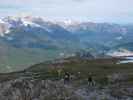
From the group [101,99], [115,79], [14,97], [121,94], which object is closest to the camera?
[14,97]

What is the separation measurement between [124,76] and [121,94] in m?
45.1

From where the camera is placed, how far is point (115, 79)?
385ft

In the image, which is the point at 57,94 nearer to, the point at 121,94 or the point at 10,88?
the point at 10,88

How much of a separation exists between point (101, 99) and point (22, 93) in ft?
52.1

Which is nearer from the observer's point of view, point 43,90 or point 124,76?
point 43,90

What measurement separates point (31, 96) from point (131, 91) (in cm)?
2520

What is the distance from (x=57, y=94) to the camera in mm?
68500

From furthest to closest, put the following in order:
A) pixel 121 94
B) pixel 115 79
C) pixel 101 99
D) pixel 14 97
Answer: pixel 115 79 < pixel 121 94 < pixel 101 99 < pixel 14 97

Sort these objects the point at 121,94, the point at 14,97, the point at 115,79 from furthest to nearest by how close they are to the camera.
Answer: the point at 115,79
the point at 121,94
the point at 14,97

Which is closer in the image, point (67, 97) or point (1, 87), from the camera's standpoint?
point (67, 97)

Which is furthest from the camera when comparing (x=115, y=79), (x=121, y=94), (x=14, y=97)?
(x=115, y=79)

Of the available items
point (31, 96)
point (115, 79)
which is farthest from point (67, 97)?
point (115, 79)

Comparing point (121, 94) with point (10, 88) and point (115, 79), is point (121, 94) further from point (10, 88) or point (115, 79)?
point (115, 79)

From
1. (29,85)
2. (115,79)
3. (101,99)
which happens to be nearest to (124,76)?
(115,79)
